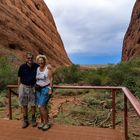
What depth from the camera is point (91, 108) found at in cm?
1299

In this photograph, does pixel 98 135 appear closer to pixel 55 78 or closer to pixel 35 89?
pixel 35 89

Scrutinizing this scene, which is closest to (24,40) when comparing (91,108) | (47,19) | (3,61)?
(47,19)

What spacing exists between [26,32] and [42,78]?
97.1 feet

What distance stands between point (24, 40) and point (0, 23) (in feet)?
8.58

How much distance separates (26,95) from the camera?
8.61m

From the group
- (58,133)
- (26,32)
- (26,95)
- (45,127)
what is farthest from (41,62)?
(26,32)

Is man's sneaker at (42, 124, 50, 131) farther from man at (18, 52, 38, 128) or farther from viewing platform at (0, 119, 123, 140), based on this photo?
man at (18, 52, 38, 128)

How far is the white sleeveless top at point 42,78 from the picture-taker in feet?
27.2

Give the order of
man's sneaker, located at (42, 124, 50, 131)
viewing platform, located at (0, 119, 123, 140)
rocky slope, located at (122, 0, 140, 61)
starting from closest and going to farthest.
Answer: viewing platform, located at (0, 119, 123, 140) → man's sneaker, located at (42, 124, 50, 131) → rocky slope, located at (122, 0, 140, 61)

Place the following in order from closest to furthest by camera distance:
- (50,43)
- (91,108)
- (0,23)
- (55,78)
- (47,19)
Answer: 1. (91,108)
2. (55,78)
3. (0,23)
4. (50,43)
5. (47,19)

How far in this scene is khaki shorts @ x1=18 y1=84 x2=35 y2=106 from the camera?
8.57m

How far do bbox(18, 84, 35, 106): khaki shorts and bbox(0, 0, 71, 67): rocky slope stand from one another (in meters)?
22.8

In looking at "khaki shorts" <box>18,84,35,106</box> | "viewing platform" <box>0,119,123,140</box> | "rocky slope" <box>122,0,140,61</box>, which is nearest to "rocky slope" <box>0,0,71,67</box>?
"rocky slope" <box>122,0,140,61</box>

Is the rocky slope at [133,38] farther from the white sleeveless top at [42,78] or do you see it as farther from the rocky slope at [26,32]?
the white sleeveless top at [42,78]
